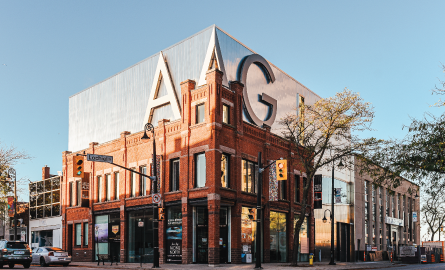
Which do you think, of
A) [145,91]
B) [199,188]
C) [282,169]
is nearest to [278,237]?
[199,188]

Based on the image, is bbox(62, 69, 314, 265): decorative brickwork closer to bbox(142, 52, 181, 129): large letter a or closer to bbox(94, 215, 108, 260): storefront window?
bbox(94, 215, 108, 260): storefront window

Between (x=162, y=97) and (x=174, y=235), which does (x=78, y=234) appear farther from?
(x=162, y=97)

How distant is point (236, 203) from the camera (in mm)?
34250

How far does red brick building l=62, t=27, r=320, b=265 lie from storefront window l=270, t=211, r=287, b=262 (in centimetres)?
9

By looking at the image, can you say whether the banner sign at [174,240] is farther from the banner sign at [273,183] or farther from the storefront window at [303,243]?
the storefront window at [303,243]

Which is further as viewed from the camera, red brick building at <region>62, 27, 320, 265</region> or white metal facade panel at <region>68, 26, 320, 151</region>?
white metal facade panel at <region>68, 26, 320, 151</region>

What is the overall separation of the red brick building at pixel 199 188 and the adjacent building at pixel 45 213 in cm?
625

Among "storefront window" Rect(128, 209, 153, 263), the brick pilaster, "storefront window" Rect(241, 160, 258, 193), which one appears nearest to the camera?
the brick pilaster

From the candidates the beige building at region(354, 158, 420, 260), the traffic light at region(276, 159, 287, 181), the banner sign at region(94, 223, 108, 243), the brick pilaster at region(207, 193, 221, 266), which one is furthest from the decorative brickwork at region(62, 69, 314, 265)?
the beige building at region(354, 158, 420, 260)

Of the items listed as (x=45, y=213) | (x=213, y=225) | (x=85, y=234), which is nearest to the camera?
(x=213, y=225)

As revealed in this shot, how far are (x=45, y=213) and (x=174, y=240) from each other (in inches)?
994

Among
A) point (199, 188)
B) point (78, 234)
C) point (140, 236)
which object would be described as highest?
point (199, 188)

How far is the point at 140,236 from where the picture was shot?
38969 mm

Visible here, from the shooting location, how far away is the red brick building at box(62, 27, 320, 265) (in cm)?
3316
